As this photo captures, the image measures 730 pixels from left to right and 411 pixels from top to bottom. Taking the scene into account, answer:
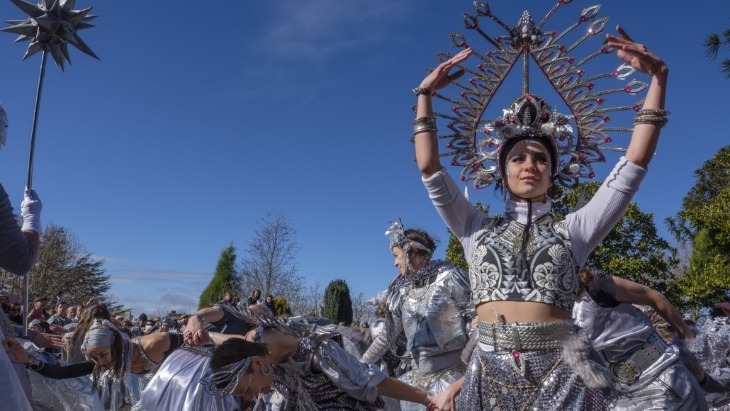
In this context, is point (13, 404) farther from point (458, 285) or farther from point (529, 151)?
point (458, 285)

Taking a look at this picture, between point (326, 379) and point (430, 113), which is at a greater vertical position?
point (430, 113)

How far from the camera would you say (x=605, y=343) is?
503 centimetres

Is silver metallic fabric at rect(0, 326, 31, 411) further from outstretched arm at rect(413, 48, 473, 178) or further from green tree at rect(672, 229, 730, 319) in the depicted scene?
green tree at rect(672, 229, 730, 319)

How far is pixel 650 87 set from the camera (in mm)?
2896

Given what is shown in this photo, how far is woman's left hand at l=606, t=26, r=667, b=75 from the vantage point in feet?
A: 9.46

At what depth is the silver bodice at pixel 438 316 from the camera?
560cm

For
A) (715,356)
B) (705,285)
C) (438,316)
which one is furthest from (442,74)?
(705,285)

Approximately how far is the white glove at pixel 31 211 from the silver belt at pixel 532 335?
85.6 inches

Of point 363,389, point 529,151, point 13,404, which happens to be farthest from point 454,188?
point 13,404

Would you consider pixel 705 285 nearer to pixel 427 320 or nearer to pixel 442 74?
pixel 427 320

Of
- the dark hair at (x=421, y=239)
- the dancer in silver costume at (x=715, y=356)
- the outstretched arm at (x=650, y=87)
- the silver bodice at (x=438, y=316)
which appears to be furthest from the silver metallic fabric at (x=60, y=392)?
the dancer in silver costume at (x=715, y=356)

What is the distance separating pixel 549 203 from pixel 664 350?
2531mm

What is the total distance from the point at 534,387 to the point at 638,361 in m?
2.66

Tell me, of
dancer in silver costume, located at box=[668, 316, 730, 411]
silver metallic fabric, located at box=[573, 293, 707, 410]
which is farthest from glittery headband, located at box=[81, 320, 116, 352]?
dancer in silver costume, located at box=[668, 316, 730, 411]
